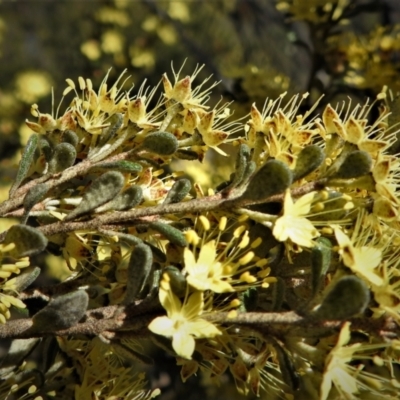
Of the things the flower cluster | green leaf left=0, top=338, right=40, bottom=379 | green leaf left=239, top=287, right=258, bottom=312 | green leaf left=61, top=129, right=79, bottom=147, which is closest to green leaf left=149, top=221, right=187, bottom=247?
the flower cluster

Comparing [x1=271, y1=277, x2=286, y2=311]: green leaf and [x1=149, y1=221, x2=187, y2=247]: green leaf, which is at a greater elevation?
[x1=149, y1=221, x2=187, y2=247]: green leaf

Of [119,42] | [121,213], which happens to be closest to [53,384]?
[121,213]

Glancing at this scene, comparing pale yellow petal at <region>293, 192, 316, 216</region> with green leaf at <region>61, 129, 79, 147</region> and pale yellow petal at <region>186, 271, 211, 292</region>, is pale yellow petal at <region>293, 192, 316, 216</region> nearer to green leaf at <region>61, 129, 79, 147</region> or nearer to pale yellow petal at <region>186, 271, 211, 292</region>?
pale yellow petal at <region>186, 271, 211, 292</region>

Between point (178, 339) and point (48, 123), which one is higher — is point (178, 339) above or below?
below

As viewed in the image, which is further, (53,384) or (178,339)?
(53,384)

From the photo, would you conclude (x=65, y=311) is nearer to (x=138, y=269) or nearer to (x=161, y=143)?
(x=138, y=269)

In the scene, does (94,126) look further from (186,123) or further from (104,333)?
(104,333)

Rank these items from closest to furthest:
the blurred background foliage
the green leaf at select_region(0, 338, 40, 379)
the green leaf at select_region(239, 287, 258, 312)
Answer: the green leaf at select_region(239, 287, 258, 312) → the green leaf at select_region(0, 338, 40, 379) → the blurred background foliage

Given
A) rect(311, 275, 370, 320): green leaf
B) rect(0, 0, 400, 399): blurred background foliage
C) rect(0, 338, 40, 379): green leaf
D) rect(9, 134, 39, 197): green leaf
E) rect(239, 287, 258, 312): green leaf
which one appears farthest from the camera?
rect(0, 0, 400, 399): blurred background foliage
